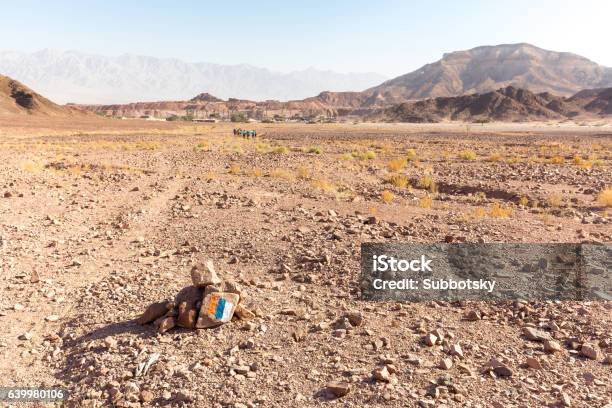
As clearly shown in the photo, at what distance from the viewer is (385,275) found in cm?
740

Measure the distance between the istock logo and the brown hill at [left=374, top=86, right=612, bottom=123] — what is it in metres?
121

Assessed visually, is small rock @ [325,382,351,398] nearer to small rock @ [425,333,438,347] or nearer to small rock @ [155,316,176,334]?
small rock @ [425,333,438,347]

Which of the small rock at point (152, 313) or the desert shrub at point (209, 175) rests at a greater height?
the desert shrub at point (209, 175)

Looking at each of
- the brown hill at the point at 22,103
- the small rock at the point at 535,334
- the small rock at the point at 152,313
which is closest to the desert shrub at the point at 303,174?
the small rock at the point at 152,313

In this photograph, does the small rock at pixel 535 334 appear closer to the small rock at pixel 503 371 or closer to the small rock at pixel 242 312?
the small rock at pixel 503 371

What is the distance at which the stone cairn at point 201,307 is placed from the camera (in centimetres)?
→ 548

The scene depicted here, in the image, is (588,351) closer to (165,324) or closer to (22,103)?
(165,324)

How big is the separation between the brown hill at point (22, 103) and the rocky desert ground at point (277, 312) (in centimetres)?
9523

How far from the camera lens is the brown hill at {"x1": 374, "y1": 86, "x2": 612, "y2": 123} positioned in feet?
403

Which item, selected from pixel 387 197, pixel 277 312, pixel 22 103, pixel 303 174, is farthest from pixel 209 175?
pixel 22 103

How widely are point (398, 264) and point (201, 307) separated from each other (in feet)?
11.4

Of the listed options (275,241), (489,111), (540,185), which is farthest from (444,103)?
(275,241)

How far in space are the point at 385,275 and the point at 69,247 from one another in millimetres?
6062

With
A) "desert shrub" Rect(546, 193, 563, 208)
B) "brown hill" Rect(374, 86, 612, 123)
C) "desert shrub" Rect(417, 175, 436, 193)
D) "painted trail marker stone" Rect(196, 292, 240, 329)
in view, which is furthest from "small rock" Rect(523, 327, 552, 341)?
"brown hill" Rect(374, 86, 612, 123)
